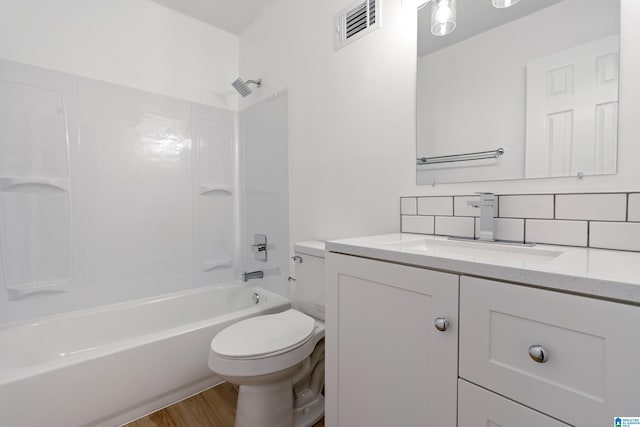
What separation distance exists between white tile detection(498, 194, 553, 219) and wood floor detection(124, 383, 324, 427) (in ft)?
4.34

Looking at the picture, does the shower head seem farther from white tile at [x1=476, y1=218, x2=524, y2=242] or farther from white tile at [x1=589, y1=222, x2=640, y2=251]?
white tile at [x1=589, y1=222, x2=640, y2=251]

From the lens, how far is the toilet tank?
1556 mm

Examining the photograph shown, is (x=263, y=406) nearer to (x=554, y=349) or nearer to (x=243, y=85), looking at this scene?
(x=554, y=349)

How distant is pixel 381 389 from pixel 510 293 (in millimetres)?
487

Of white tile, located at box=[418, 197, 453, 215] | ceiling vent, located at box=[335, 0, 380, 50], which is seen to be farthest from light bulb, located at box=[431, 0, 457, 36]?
white tile, located at box=[418, 197, 453, 215]

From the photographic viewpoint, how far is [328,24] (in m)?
1.72

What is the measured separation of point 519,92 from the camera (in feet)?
3.43

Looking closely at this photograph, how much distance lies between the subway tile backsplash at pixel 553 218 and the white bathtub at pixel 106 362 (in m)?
1.21

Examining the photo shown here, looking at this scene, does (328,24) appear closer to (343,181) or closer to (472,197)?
(343,181)

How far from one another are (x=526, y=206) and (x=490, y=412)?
26.8 inches

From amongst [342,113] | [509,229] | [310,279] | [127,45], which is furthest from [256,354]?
[127,45]

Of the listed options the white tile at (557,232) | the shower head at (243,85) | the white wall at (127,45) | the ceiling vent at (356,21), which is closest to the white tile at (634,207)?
the white tile at (557,232)

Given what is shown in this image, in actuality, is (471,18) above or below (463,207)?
above

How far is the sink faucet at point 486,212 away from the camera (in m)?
1.03
